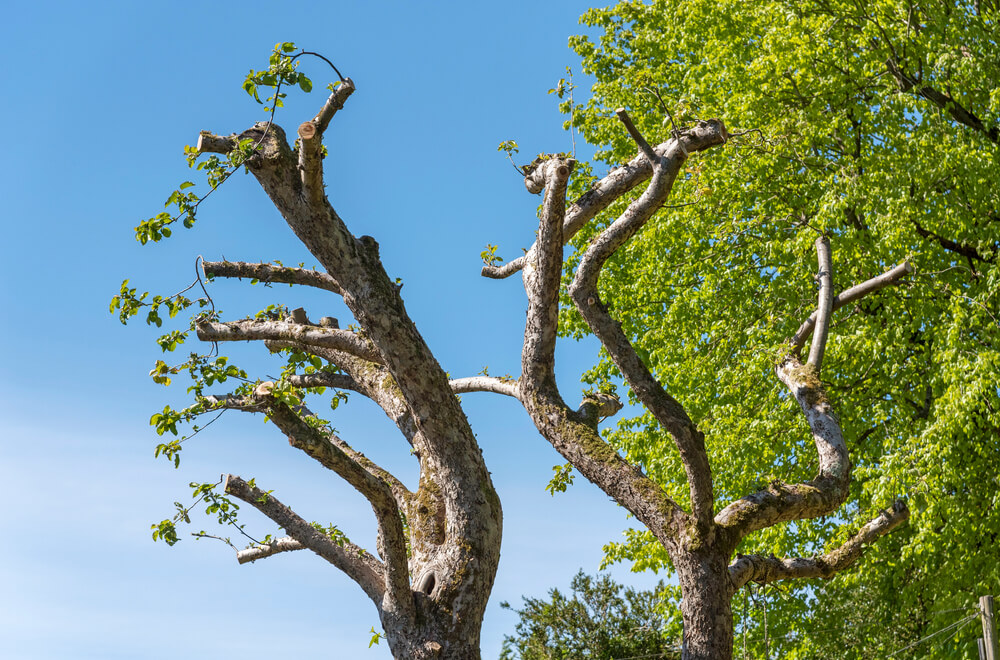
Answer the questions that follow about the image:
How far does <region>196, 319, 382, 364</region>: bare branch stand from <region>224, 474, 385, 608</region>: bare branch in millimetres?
1578

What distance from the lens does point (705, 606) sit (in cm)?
756

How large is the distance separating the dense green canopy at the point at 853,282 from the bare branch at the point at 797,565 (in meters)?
1.77

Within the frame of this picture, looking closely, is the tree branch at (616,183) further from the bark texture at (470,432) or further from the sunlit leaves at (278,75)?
the sunlit leaves at (278,75)

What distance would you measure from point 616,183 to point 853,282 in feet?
22.9

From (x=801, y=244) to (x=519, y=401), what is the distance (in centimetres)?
596

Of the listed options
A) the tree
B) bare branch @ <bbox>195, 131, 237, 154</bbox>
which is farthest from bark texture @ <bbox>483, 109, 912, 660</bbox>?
the tree

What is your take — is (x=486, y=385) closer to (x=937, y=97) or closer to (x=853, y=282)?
(x=853, y=282)

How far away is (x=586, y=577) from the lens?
23.5 m

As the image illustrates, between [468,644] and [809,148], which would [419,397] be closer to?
[468,644]

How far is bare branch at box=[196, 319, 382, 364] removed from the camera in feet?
28.7

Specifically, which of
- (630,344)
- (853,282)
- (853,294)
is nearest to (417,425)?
(630,344)

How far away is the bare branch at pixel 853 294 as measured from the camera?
10.3 meters

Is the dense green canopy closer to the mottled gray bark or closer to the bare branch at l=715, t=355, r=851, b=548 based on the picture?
the bare branch at l=715, t=355, r=851, b=548

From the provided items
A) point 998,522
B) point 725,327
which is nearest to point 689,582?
point 998,522
